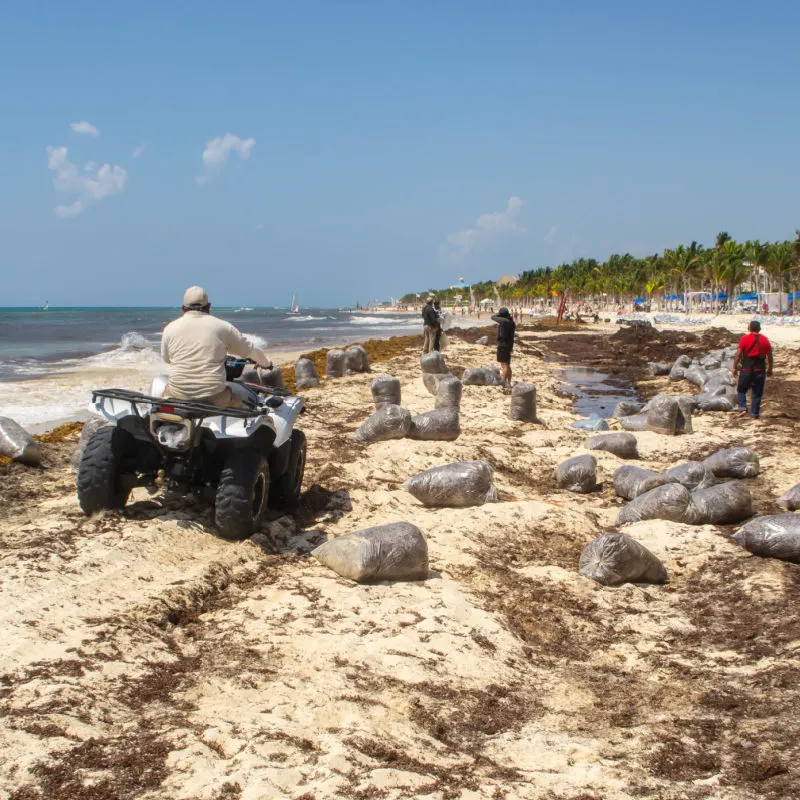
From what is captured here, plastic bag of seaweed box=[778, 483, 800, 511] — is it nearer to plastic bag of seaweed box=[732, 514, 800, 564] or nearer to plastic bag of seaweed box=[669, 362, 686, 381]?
plastic bag of seaweed box=[732, 514, 800, 564]

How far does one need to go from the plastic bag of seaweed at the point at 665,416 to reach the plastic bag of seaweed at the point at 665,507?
3635 millimetres

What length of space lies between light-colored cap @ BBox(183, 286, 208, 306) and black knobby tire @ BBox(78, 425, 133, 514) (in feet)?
3.20

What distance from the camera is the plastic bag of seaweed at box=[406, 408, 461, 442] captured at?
8.52m

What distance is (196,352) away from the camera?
4.86m

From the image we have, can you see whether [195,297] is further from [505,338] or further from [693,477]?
[505,338]

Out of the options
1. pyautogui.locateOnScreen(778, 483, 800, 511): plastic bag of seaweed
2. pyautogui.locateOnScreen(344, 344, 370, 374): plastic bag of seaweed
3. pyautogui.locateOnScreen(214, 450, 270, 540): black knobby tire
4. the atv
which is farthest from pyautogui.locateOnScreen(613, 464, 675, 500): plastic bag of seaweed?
pyautogui.locateOnScreen(344, 344, 370, 374): plastic bag of seaweed

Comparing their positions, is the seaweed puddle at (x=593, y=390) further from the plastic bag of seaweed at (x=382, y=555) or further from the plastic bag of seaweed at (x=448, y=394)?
the plastic bag of seaweed at (x=382, y=555)

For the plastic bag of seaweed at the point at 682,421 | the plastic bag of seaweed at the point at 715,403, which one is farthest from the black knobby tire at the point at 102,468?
the plastic bag of seaweed at the point at 715,403

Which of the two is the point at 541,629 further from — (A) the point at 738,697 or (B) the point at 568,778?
(B) the point at 568,778

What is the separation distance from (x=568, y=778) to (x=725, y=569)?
305cm

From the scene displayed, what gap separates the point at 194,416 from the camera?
456 cm

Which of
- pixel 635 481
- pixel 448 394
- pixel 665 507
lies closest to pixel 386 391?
pixel 448 394

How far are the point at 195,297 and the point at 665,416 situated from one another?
6874 millimetres

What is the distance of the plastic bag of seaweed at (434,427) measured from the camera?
852 centimetres
